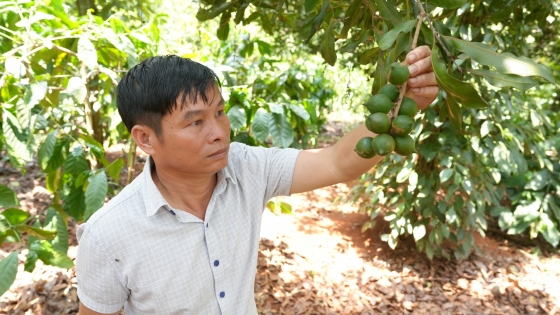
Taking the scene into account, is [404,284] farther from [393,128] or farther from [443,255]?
[393,128]

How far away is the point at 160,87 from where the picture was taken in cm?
119

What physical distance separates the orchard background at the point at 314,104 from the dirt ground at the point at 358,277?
11 cm

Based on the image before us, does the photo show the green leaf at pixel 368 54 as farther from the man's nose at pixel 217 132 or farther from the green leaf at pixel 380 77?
the man's nose at pixel 217 132

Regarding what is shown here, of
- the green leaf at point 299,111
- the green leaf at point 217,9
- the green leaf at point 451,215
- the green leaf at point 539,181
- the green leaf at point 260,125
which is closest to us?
the green leaf at point 217,9

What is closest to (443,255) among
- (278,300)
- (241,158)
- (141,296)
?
(278,300)

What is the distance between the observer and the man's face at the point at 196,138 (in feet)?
3.93

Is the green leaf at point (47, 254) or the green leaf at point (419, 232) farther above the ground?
the green leaf at point (47, 254)

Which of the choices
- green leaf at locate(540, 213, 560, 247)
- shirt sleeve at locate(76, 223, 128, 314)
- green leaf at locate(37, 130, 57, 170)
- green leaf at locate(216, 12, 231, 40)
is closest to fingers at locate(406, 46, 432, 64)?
shirt sleeve at locate(76, 223, 128, 314)

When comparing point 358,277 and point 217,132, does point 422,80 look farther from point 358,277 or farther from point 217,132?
point 358,277

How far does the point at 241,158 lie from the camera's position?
4.99 ft

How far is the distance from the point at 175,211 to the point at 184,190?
92 millimetres

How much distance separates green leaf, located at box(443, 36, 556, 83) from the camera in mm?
878

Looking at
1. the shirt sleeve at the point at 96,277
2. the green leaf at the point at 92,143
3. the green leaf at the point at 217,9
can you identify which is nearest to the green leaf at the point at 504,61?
the shirt sleeve at the point at 96,277

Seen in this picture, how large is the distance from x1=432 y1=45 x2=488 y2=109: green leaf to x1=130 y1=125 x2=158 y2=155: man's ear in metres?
0.76
